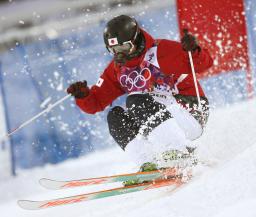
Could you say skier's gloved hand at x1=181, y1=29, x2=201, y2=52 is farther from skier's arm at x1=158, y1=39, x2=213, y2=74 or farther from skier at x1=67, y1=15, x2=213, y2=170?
skier's arm at x1=158, y1=39, x2=213, y2=74

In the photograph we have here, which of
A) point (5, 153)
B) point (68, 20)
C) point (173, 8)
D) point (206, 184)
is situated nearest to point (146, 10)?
point (173, 8)

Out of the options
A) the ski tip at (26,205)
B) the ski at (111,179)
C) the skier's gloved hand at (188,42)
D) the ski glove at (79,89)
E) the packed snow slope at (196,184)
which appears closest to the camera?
the packed snow slope at (196,184)

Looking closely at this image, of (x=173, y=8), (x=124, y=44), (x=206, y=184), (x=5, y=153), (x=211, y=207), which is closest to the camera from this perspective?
(x=211, y=207)

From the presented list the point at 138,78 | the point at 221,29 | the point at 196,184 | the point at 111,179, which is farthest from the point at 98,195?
the point at 221,29

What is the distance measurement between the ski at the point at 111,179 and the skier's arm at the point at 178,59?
81 cm

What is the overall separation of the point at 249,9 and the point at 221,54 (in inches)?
26.9

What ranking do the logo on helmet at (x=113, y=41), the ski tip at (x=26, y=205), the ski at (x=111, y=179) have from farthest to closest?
the logo on helmet at (x=113, y=41), the ski at (x=111, y=179), the ski tip at (x=26, y=205)

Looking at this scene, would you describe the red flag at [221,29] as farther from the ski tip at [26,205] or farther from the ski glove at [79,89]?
the ski tip at [26,205]

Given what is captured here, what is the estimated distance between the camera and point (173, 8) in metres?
7.27

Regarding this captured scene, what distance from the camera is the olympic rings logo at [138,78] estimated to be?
4.65m

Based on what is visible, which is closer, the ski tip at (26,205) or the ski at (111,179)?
the ski tip at (26,205)

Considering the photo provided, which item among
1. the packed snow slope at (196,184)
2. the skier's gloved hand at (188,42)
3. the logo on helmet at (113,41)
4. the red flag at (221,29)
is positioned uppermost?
the logo on helmet at (113,41)

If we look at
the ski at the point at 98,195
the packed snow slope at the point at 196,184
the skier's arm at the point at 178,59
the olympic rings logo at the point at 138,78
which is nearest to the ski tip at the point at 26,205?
the ski at the point at 98,195

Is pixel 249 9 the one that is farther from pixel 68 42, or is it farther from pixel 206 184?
pixel 206 184
